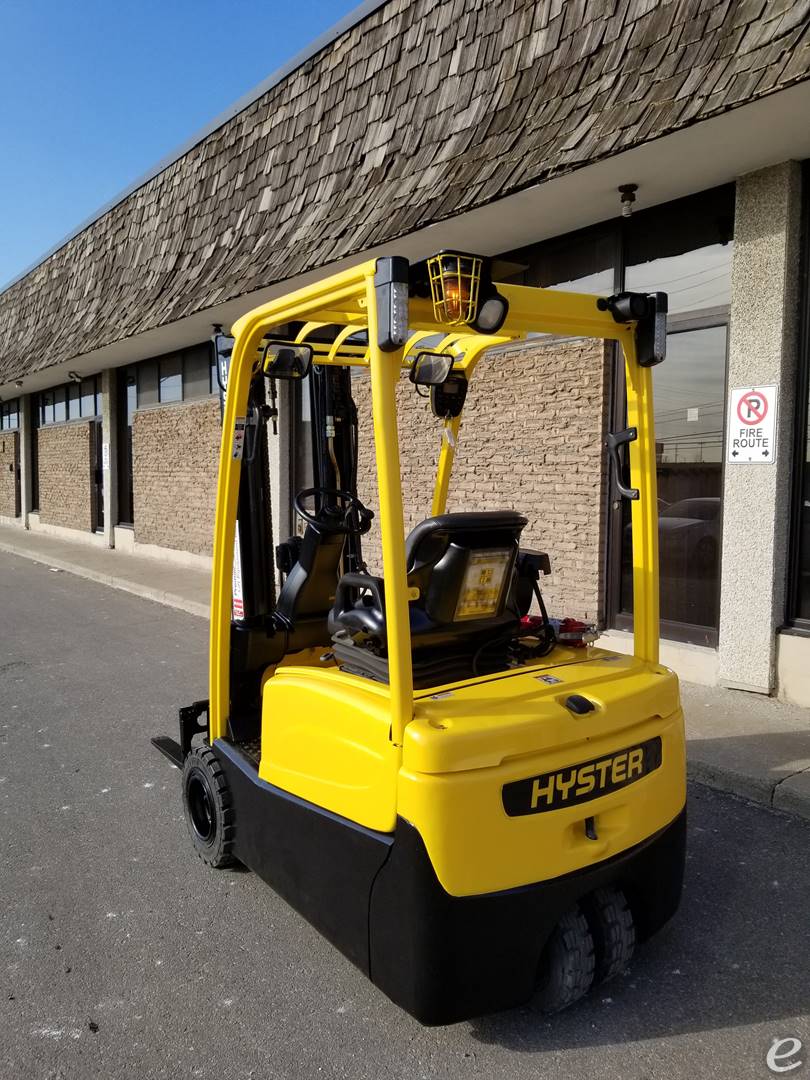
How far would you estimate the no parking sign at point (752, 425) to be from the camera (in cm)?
567

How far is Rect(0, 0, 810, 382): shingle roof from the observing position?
492cm

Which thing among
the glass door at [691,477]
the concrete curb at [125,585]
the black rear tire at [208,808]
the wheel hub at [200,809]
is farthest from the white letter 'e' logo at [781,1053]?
the concrete curb at [125,585]

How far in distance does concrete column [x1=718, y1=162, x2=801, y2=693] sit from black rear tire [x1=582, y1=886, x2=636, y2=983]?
345 centimetres

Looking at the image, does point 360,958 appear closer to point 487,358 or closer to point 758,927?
point 758,927

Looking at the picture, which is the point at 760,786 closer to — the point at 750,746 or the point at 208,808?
the point at 750,746

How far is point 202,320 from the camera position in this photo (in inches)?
436

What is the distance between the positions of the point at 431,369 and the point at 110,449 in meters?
14.5

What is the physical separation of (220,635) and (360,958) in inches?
55.1

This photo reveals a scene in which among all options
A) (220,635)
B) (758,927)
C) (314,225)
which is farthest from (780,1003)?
(314,225)

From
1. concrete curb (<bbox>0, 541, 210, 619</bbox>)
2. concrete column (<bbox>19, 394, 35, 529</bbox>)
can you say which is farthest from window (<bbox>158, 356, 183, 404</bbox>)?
concrete column (<bbox>19, 394, 35, 529</bbox>)

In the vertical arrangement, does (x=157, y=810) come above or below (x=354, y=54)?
below

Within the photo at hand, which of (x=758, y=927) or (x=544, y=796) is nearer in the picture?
(x=544, y=796)

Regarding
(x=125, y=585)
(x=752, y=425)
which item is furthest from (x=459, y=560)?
(x=125, y=585)

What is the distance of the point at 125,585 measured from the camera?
1216 cm
